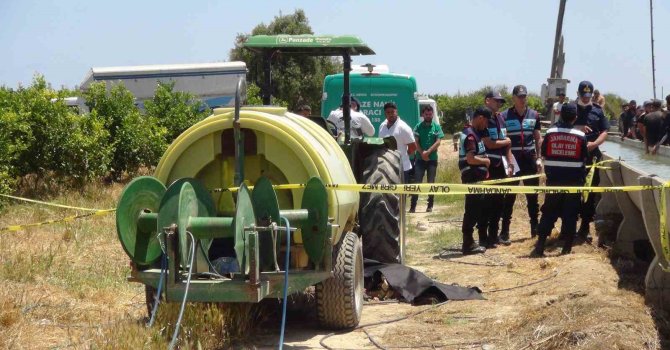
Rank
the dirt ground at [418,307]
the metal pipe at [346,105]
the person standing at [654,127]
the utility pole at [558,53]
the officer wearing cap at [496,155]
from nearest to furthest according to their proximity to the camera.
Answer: the dirt ground at [418,307] < the metal pipe at [346,105] < the officer wearing cap at [496,155] < the person standing at [654,127] < the utility pole at [558,53]

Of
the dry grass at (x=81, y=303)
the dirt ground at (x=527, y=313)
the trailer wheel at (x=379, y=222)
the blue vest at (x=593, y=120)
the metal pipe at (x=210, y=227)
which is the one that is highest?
the blue vest at (x=593, y=120)

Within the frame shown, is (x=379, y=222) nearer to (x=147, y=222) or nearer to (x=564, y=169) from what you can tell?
(x=564, y=169)

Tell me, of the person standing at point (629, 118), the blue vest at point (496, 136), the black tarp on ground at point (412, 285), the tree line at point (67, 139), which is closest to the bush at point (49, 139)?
the tree line at point (67, 139)

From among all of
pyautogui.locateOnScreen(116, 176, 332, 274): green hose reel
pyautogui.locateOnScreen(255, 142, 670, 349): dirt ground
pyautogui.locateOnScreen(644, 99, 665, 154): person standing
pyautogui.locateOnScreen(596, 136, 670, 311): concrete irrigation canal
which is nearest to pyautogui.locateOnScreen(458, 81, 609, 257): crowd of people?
pyautogui.locateOnScreen(596, 136, 670, 311): concrete irrigation canal

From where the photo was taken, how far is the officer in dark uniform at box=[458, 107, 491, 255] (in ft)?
36.2

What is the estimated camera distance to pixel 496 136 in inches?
444

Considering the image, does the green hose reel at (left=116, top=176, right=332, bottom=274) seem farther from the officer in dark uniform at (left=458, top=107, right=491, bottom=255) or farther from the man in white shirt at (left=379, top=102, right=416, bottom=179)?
the man in white shirt at (left=379, top=102, right=416, bottom=179)

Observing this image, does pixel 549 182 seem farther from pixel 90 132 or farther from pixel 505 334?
pixel 90 132

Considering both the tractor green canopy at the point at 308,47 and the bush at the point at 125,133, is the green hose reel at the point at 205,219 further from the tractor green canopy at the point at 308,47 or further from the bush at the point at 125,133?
the bush at the point at 125,133

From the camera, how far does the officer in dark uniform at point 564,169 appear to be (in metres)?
10.3

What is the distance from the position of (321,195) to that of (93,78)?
22.4 meters

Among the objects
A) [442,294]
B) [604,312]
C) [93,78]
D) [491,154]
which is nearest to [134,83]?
[93,78]

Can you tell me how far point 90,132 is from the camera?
55.2 ft

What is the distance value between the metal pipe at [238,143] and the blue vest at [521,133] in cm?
557
